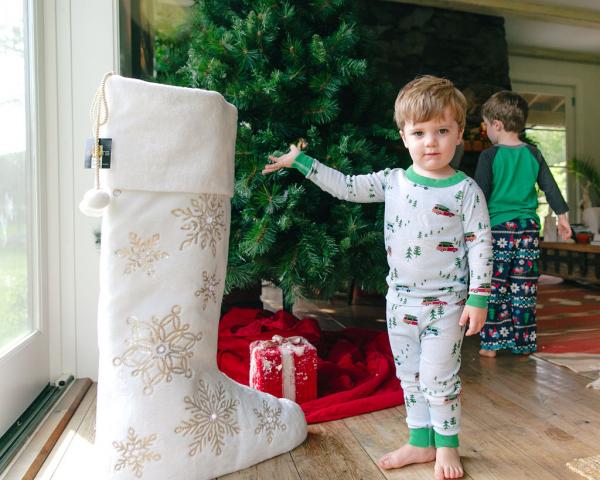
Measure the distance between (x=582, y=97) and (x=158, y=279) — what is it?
626 centimetres

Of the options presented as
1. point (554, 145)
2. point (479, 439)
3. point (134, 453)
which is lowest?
point (479, 439)

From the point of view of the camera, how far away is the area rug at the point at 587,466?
3.11 feet

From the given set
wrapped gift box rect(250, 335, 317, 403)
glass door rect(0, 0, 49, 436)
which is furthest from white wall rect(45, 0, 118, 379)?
wrapped gift box rect(250, 335, 317, 403)

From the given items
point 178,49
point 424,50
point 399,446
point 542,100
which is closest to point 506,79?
point 424,50

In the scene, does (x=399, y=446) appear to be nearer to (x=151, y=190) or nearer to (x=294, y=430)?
(x=294, y=430)

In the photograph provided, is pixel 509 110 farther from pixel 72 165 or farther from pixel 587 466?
pixel 72 165

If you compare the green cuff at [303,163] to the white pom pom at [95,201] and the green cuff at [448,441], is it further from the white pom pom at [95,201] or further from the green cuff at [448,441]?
the green cuff at [448,441]

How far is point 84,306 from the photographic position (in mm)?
1490

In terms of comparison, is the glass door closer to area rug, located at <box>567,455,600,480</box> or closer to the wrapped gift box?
the wrapped gift box

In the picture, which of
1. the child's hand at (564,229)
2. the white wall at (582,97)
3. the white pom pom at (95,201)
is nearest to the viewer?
the white pom pom at (95,201)

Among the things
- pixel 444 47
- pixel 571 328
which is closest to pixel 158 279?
pixel 571 328

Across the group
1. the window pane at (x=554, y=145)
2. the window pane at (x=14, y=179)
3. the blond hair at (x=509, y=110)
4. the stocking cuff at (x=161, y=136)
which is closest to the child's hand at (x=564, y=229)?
the blond hair at (x=509, y=110)

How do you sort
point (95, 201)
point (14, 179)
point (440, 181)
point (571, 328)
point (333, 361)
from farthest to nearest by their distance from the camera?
point (571, 328), point (333, 361), point (14, 179), point (440, 181), point (95, 201)

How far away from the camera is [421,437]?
1.05 metres
